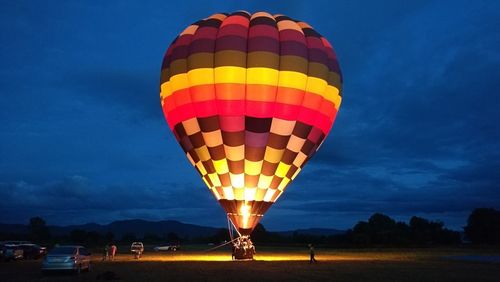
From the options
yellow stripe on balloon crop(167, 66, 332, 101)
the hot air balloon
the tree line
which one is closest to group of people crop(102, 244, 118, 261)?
the hot air balloon

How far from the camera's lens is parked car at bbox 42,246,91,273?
19.8 metres

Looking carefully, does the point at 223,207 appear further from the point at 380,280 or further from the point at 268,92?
the point at 380,280

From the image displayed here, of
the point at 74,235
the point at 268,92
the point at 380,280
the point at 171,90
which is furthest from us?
the point at 74,235

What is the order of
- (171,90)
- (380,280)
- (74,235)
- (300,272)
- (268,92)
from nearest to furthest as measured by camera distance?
(380,280) < (300,272) < (268,92) < (171,90) < (74,235)

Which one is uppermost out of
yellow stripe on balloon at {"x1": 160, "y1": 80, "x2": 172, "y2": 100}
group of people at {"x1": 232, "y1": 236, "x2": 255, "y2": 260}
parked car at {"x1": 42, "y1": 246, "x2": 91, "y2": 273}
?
yellow stripe on balloon at {"x1": 160, "y1": 80, "x2": 172, "y2": 100}

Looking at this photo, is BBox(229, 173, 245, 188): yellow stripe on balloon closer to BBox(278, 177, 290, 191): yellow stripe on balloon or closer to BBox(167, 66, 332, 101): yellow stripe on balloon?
BBox(278, 177, 290, 191): yellow stripe on balloon

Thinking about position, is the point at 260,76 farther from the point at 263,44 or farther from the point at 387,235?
the point at 387,235

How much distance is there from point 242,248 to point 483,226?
6409cm

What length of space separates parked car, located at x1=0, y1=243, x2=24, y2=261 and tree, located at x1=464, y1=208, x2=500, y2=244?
220 ft

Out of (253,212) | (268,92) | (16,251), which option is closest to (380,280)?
(253,212)

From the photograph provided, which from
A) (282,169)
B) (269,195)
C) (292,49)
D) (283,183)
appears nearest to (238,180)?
(269,195)

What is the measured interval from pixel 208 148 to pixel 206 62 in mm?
4477

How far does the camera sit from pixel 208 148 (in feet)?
92.6

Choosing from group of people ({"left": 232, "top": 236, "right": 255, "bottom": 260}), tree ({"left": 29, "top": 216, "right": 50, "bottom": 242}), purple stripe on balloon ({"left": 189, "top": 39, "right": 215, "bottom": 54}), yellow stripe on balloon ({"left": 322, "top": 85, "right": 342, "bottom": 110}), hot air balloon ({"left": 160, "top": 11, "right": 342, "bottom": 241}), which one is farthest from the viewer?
tree ({"left": 29, "top": 216, "right": 50, "bottom": 242})
